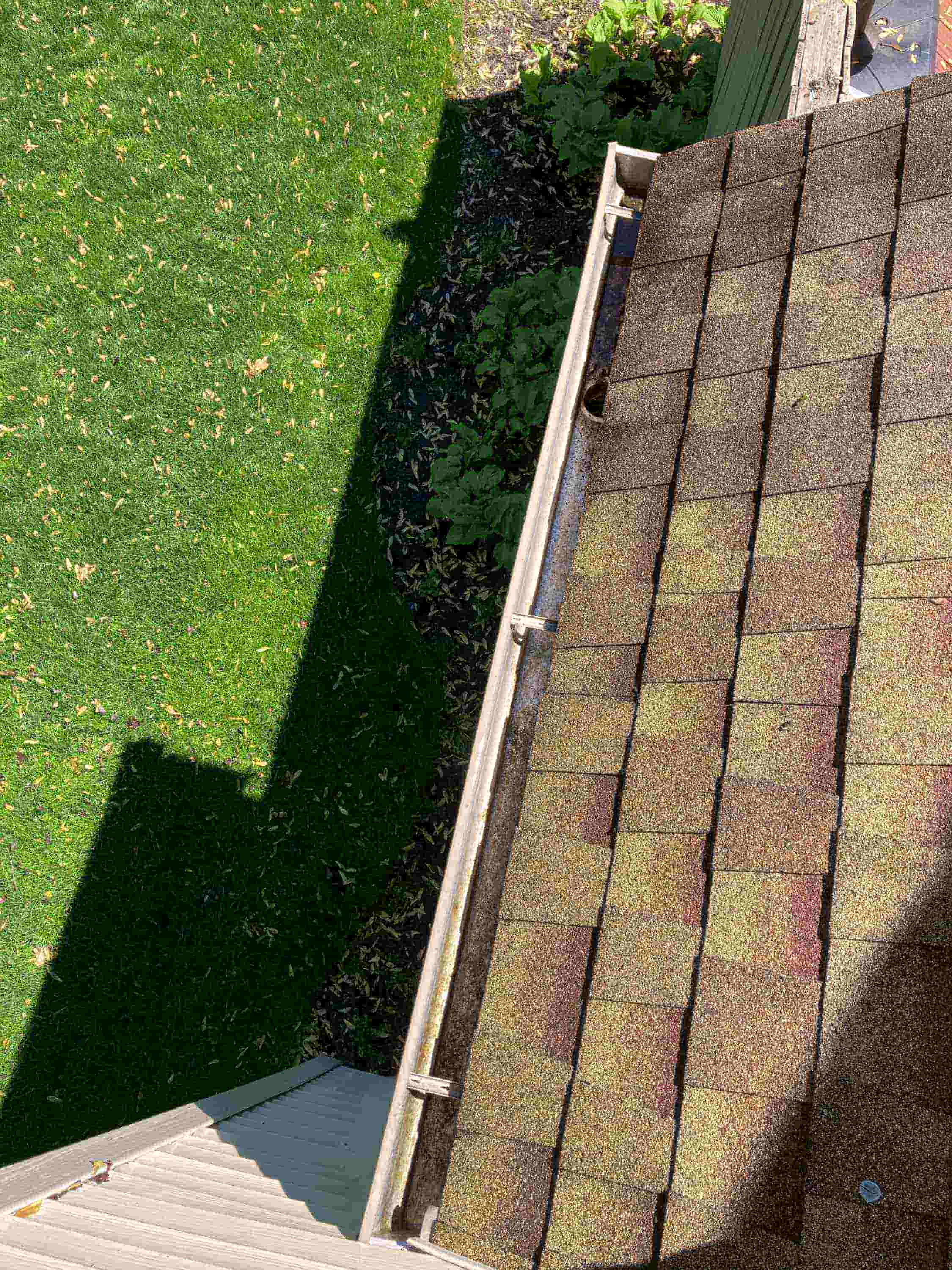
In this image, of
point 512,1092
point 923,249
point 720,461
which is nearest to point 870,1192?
point 512,1092

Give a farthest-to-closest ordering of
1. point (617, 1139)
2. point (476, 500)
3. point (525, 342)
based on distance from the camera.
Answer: point (525, 342) < point (476, 500) < point (617, 1139)

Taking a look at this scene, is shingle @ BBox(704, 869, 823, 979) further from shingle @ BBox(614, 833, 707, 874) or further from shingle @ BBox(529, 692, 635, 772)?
shingle @ BBox(529, 692, 635, 772)

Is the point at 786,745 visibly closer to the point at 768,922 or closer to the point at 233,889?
the point at 768,922

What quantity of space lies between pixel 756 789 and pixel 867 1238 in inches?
50.2

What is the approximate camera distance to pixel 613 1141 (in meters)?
2.84

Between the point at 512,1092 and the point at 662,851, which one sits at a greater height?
the point at 662,851

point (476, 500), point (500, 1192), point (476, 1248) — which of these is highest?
point (476, 500)

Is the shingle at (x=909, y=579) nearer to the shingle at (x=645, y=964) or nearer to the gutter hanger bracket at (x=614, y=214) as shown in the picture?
the shingle at (x=645, y=964)

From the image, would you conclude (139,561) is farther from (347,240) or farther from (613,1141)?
(613,1141)

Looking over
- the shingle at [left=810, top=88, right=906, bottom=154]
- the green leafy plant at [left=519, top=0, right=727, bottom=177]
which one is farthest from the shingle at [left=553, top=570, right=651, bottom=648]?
the green leafy plant at [left=519, top=0, right=727, bottom=177]

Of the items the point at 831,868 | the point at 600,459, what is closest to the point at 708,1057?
the point at 831,868

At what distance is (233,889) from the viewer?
20.3 feet

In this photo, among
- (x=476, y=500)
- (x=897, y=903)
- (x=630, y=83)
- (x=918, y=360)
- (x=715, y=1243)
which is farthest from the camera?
(x=630, y=83)

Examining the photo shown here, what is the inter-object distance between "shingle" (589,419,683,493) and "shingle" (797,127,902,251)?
39.7 inches
